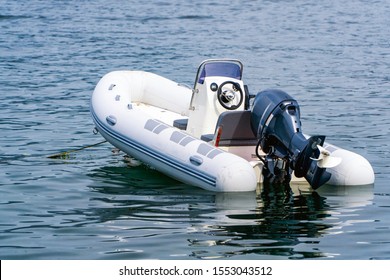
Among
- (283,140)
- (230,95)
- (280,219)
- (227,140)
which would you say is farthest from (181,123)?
(280,219)

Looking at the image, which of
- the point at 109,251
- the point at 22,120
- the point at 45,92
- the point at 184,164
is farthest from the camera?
the point at 45,92

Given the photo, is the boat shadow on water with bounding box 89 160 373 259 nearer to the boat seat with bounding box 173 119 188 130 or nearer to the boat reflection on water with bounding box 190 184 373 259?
the boat reflection on water with bounding box 190 184 373 259

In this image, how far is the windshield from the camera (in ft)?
40.2

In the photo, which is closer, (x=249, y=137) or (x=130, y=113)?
(x=249, y=137)

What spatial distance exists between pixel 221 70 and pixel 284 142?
1917 mm

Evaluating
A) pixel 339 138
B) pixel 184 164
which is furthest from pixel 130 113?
pixel 339 138

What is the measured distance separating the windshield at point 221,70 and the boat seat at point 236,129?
0.98 meters

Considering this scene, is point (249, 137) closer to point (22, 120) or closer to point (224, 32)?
point (22, 120)

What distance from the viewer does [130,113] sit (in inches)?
488

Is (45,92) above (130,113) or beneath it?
beneath

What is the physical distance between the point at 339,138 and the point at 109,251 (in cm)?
623

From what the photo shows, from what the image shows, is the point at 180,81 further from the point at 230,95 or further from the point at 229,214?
the point at 229,214

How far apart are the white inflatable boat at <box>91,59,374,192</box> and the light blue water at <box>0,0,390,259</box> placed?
0.23 meters
